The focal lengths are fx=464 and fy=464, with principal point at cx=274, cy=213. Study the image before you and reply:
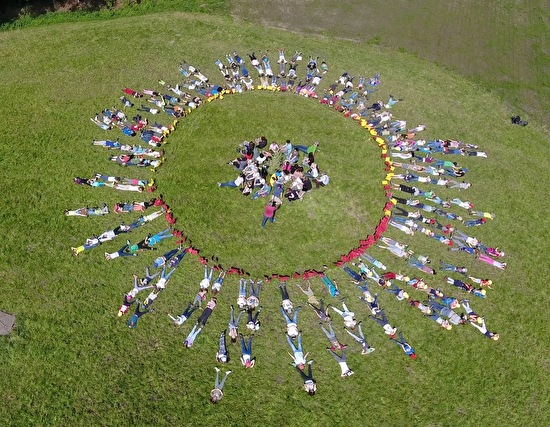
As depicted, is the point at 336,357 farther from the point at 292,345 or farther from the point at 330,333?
the point at 292,345

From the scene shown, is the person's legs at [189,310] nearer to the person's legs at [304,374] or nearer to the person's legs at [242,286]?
the person's legs at [242,286]

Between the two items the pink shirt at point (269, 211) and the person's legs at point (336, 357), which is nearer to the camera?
the person's legs at point (336, 357)

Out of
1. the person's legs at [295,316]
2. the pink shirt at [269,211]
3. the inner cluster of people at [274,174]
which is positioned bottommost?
the person's legs at [295,316]

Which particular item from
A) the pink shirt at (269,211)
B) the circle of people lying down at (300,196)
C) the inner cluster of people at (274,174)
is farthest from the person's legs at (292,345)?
the pink shirt at (269,211)

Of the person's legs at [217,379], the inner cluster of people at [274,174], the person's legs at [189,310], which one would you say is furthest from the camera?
the inner cluster of people at [274,174]

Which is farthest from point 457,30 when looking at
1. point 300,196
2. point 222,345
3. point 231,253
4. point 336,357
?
point 222,345

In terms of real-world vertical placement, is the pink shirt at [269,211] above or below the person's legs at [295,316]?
above
